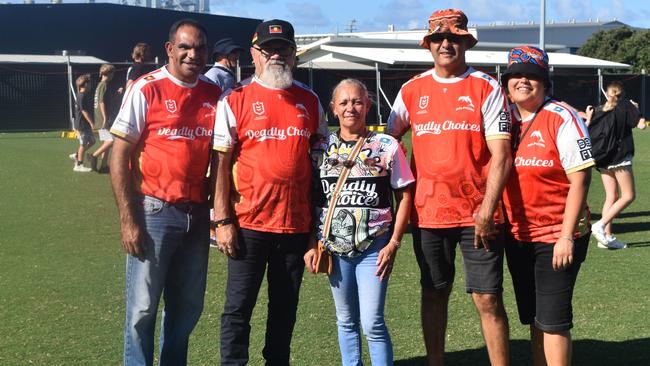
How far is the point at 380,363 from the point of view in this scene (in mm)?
4680

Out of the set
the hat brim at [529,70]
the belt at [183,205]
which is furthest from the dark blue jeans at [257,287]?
the hat brim at [529,70]

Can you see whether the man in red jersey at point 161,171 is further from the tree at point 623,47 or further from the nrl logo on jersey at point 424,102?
the tree at point 623,47

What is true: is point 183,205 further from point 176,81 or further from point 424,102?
point 424,102

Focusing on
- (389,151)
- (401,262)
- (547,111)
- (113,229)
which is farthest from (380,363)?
(113,229)

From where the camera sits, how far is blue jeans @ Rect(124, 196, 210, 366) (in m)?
4.56

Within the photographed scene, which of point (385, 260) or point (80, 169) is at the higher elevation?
point (80, 169)

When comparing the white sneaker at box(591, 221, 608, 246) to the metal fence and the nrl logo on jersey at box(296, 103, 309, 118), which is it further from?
the metal fence

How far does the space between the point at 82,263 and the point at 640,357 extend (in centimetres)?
511

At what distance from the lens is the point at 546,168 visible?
181 inches

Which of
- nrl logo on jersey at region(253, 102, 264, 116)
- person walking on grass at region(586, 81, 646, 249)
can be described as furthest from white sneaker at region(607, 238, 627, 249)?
nrl logo on jersey at region(253, 102, 264, 116)

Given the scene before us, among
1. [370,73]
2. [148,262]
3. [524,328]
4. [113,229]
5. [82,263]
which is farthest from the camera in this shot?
[370,73]

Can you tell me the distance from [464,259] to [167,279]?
1653mm

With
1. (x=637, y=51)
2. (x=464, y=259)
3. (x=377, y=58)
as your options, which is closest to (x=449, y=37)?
(x=464, y=259)

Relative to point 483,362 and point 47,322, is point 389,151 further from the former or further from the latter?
point 47,322
